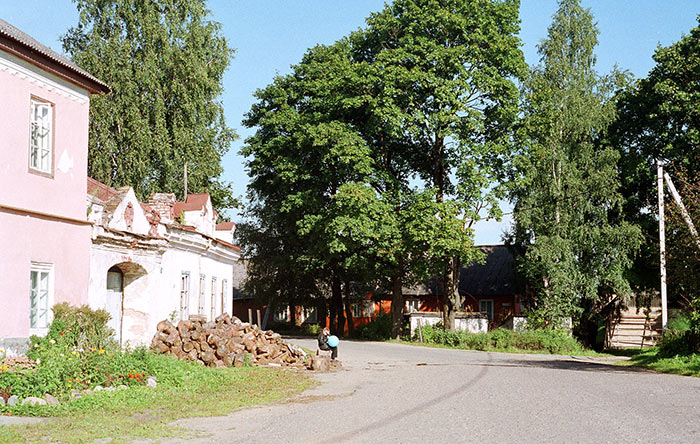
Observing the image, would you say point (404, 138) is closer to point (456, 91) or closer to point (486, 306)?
point (456, 91)

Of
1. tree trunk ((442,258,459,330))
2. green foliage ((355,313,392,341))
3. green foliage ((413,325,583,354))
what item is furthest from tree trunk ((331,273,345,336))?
green foliage ((413,325,583,354))

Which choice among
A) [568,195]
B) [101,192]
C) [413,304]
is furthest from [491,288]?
[101,192]

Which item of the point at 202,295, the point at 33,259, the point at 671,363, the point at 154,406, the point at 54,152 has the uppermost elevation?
the point at 54,152

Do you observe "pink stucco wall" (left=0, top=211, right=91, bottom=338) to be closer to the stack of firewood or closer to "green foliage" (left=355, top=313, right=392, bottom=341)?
the stack of firewood

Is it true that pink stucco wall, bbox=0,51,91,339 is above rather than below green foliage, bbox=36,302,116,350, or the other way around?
above

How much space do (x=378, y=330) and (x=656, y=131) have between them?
18736mm

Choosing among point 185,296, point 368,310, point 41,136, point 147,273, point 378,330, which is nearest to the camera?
point 41,136

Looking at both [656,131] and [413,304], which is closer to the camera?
[656,131]

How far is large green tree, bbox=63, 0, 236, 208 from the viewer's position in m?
34.9

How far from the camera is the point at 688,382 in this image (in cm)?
1875

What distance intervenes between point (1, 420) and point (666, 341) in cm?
2276

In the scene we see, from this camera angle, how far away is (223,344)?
73.8ft

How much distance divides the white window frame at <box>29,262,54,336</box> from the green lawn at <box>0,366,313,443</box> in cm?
293

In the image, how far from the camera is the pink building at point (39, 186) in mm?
15297
